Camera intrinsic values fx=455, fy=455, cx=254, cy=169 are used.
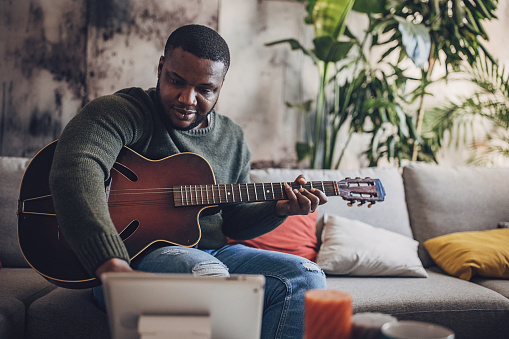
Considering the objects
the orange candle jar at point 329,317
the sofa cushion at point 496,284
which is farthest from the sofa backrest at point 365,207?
the orange candle jar at point 329,317

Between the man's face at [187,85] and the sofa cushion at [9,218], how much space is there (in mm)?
862

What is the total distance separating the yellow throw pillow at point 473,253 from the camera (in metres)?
1.87

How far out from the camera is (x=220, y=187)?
4.74 feet

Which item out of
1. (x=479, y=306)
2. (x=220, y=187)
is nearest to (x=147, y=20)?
(x=220, y=187)

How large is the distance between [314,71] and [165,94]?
1.62 metres

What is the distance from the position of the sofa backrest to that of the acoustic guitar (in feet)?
2.21

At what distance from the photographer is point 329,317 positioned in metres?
0.76

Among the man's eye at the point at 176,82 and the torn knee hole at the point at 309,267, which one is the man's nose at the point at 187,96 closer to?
the man's eye at the point at 176,82

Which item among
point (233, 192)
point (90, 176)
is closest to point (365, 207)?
point (233, 192)

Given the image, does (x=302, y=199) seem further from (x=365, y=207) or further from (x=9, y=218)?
(x=9, y=218)

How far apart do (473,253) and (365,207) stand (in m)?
0.49

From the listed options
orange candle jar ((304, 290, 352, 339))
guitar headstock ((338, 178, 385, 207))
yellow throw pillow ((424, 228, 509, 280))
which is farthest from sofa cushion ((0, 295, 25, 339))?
yellow throw pillow ((424, 228, 509, 280))

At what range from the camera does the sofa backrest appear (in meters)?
2.11

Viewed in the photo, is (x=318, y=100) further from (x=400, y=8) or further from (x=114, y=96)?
(x=114, y=96)
